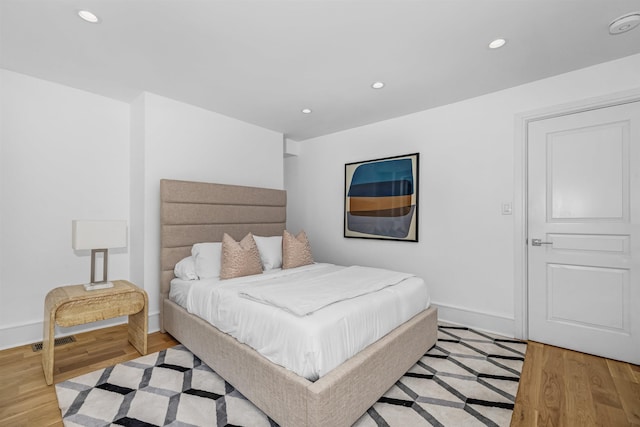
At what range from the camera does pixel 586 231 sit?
8.49 ft

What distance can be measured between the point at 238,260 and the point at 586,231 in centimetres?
313

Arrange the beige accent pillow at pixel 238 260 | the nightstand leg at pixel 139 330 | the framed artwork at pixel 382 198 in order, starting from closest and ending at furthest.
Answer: the nightstand leg at pixel 139 330 → the beige accent pillow at pixel 238 260 → the framed artwork at pixel 382 198

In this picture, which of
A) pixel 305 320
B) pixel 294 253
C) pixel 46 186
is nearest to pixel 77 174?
pixel 46 186

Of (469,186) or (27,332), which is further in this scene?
(469,186)

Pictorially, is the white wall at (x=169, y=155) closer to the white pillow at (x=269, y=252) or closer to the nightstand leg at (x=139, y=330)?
the nightstand leg at (x=139, y=330)

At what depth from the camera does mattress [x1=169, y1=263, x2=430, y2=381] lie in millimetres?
1587

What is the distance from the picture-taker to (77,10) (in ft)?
6.07

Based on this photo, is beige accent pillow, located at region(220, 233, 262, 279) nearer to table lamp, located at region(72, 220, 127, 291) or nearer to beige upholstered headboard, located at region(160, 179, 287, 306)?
beige upholstered headboard, located at region(160, 179, 287, 306)

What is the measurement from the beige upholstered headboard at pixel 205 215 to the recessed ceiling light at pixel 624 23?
138 inches

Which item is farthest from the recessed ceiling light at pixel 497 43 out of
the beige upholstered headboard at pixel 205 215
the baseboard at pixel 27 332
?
the baseboard at pixel 27 332

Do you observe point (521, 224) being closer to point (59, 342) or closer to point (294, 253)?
point (294, 253)

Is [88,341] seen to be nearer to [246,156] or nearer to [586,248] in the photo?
[246,156]

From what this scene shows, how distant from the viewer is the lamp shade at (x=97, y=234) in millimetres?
2455

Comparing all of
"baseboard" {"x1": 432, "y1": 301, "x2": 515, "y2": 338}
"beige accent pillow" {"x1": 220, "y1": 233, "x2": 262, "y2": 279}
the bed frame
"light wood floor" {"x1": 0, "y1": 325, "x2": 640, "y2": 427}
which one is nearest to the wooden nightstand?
"light wood floor" {"x1": 0, "y1": 325, "x2": 640, "y2": 427}
